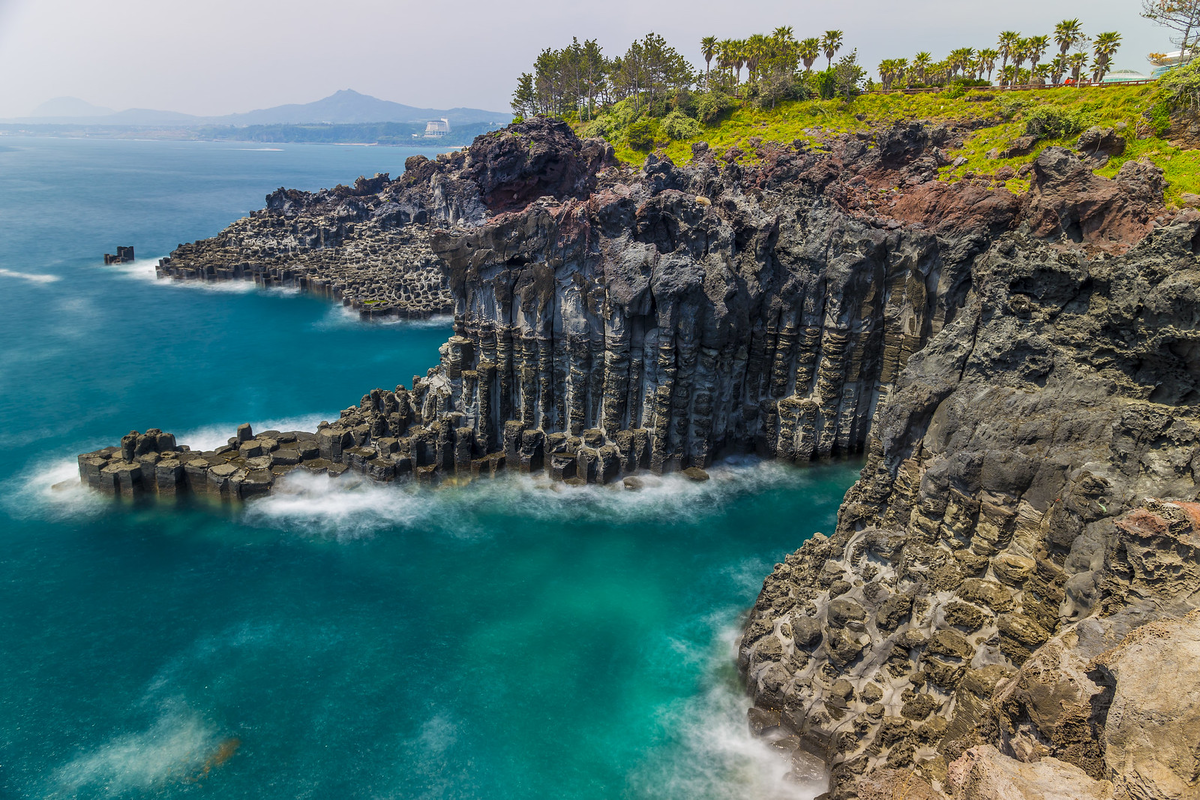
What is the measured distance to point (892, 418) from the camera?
2020 cm

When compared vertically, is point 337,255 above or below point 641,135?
below

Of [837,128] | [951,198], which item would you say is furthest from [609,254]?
[837,128]

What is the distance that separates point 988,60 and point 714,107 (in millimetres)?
29670

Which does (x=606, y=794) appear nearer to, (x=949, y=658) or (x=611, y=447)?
(x=949, y=658)

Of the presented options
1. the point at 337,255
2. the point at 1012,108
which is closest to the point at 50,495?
the point at 337,255

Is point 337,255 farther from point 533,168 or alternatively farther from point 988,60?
point 988,60

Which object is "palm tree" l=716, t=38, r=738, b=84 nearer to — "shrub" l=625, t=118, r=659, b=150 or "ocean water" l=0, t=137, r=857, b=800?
"shrub" l=625, t=118, r=659, b=150

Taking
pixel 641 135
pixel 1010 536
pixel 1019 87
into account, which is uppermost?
pixel 1019 87

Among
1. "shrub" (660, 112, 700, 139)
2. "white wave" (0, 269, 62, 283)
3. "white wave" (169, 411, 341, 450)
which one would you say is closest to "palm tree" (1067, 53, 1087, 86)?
"shrub" (660, 112, 700, 139)

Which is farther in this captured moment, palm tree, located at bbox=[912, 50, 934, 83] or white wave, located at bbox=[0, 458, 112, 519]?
palm tree, located at bbox=[912, 50, 934, 83]

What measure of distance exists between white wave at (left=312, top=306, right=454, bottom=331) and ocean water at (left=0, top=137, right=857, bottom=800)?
17709 mm

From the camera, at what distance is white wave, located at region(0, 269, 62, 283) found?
67000 millimetres

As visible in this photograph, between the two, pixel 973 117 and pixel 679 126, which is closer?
pixel 973 117

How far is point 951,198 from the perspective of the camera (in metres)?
30.0
